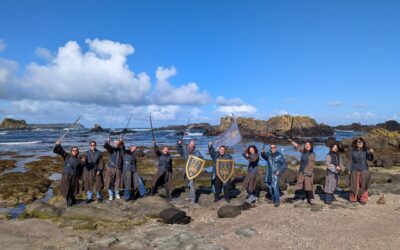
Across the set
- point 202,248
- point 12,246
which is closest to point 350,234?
point 202,248

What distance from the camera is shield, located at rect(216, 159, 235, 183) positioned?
50.7 feet

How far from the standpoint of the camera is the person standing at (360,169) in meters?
14.8

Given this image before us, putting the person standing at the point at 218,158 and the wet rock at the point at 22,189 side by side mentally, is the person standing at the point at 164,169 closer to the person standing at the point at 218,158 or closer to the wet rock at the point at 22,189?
the person standing at the point at 218,158

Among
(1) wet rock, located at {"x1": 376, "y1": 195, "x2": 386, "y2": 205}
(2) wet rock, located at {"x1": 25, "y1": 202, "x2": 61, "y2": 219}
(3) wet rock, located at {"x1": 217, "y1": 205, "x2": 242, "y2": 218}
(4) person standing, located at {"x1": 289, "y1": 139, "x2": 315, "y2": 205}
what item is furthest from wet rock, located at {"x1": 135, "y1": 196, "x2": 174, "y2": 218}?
(1) wet rock, located at {"x1": 376, "y1": 195, "x2": 386, "y2": 205}

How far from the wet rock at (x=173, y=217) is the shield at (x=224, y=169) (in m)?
2.90

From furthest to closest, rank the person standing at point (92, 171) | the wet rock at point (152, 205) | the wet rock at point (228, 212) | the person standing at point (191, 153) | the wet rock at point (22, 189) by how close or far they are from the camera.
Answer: the wet rock at point (22, 189) → the person standing at point (191, 153) → the person standing at point (92, 171) → the wet rock at point (152, 205) → the wet rock at point (228, 212)

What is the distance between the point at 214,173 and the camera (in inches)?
630

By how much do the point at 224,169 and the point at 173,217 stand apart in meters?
3.50

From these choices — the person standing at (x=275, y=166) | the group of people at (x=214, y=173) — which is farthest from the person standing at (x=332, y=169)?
the person standing at (x=275, y=166)

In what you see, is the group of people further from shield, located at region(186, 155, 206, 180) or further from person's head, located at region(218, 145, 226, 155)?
shield, located at region(186, 155, 206, 180)

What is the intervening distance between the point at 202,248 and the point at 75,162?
22.7ft

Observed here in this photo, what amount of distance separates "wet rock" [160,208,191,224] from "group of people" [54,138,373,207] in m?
2.73

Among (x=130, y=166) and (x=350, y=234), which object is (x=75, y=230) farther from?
(x=350, y=234)

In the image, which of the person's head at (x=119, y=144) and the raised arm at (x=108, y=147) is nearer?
the raised arm at (x=108, y=147)
